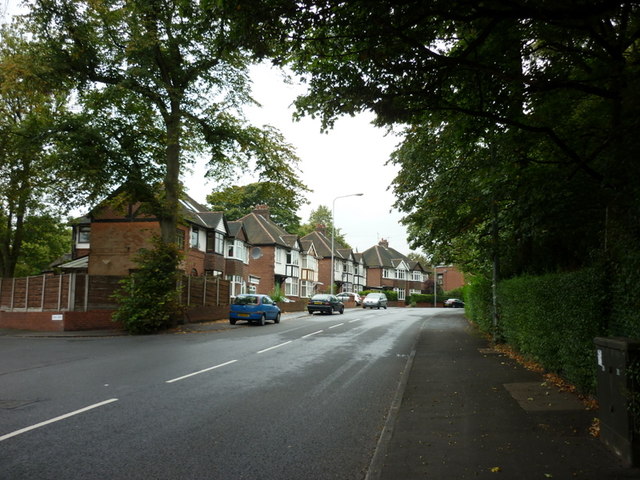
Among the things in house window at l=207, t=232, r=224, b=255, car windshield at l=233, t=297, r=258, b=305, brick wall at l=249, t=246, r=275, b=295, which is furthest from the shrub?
brick wall at l=249, t=246, r=275, b=295

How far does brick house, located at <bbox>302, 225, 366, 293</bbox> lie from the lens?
7750cm

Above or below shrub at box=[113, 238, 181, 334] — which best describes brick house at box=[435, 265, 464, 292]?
above

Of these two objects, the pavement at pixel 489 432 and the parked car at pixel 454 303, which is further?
the parked car at pixel 454 303

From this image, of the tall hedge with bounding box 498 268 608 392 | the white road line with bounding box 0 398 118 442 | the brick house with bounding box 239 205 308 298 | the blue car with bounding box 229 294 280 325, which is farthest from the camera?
the brick house with bounding box 239 205 308 298

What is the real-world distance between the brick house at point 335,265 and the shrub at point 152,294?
172 feet

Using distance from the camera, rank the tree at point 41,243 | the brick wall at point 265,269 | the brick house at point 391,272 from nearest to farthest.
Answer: the tree at point 41,243 < the brick wall at point 265,269 < the brick house at point 391,272

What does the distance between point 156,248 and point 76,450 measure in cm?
1764

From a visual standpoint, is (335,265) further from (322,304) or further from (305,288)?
(322,304)

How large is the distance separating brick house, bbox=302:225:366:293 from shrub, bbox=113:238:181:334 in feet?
172

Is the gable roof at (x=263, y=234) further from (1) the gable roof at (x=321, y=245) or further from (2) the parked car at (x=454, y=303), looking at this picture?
(2) the parked car at (x=454, y=303)

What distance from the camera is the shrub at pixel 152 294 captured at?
21.0 meters

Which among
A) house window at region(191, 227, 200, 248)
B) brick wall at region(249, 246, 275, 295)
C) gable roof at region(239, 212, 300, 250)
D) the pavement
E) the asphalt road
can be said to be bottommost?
the asphalt road

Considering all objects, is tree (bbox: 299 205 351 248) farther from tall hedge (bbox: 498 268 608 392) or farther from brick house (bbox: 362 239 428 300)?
tall hedge (bbox: 498 268 608 392)

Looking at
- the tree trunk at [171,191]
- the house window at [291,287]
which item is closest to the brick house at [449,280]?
the house window at [291,287]
